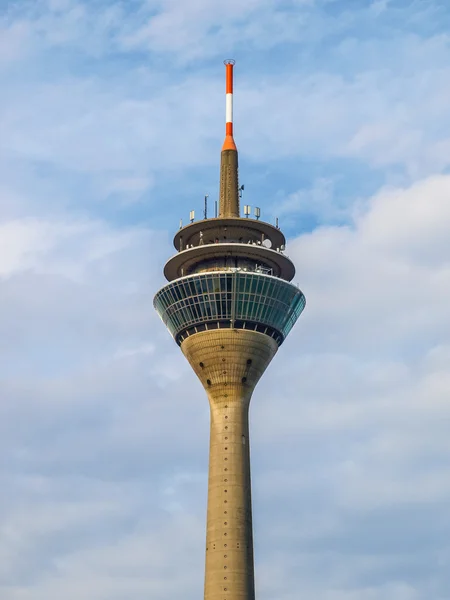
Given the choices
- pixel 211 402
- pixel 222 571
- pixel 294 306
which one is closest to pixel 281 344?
pixel 294 306

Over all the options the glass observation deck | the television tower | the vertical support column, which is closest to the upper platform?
the television tower

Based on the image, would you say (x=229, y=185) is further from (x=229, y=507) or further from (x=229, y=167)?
(x=229, y=507)

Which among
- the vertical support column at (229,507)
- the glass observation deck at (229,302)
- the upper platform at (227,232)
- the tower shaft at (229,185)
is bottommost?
the vertical support column at (229,507)

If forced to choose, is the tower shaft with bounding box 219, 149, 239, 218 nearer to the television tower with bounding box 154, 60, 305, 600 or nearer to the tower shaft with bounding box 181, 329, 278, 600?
the television tower with bounding box 154, 60, 305, 600

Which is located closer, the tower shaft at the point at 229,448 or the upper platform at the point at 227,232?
the tower shaft at the point at 229,448

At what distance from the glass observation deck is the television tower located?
0.39 ft

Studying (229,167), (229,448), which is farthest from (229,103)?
(229,448)

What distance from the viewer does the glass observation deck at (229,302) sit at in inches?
4975

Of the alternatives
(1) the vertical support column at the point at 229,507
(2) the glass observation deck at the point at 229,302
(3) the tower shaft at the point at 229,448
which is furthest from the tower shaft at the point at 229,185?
(1) the vertical support column at the point at 229,507

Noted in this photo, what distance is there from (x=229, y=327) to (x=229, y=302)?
2994 mm

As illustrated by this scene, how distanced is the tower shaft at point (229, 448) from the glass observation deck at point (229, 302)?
4.76 ft

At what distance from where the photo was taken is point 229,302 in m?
127

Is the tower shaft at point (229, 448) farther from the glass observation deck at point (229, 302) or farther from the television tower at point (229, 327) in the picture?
the glass observation deck at point (229, 302)

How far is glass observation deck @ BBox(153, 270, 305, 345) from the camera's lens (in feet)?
415
